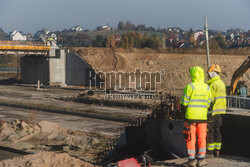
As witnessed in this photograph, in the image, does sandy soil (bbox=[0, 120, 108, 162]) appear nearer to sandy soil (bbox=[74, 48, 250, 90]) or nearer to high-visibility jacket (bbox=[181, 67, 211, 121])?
high-visibility jacket (bbox=[181, 67, 211, 121])

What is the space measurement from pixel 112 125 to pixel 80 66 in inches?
1157

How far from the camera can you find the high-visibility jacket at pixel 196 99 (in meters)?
8.67

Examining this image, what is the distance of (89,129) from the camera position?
21.3 metres

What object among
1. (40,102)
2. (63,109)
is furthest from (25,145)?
(40,102)

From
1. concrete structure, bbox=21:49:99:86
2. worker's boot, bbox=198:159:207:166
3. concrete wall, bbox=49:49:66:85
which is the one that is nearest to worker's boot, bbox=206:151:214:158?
worker's boot, bbox=198:159:207:166

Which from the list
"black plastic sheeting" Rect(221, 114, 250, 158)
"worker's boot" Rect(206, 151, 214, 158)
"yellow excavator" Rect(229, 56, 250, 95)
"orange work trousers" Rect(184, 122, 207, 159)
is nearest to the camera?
"orange work trousers" Rect(184, 122, 207, 159)

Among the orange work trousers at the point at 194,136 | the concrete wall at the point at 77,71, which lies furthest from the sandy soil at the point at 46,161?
the concrete wall at the point at 77,71

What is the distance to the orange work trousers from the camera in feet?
28.4

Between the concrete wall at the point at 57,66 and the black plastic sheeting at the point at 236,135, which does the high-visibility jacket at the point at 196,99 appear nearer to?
the black plastic sheeting at the point at 236,135

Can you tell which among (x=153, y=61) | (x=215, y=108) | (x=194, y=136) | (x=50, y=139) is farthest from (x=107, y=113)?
(x=153, y=61)

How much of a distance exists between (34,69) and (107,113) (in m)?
30.4

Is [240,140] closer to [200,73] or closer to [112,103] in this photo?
[200,73]

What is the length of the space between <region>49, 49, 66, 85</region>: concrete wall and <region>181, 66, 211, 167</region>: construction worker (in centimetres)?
4516

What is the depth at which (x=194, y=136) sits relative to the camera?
870 centimetres
